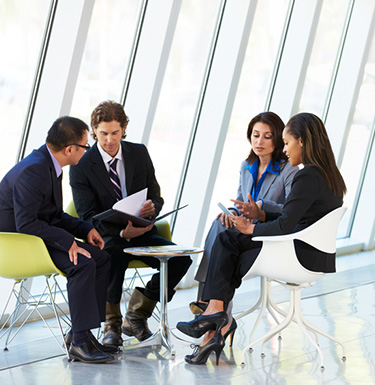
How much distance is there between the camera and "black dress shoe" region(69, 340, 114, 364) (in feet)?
13.2

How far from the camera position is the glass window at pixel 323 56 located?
7.87 meters

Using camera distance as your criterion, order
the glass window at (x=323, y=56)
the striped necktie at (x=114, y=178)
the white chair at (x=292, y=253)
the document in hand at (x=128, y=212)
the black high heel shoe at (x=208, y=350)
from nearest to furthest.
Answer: the white chair at (x=292, y=253) → the black high heel shoe at (x=208, y=350) → the document in hand at (x=128, y=212) → the striped necktie at (x=114, y=178) → the glass window at (x=323, y=56)

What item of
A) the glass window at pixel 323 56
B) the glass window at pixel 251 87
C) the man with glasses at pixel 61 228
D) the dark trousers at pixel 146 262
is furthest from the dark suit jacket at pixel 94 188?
the glass window at pixel 323 56

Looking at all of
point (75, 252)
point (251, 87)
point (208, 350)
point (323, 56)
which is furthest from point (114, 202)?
point (323, 56)

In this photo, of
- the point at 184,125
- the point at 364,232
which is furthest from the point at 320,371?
the point at 364,232

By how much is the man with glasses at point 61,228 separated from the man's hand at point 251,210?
0.89 m

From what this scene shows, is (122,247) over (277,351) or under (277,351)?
over

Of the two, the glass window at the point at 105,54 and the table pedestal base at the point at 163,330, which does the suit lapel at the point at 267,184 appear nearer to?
the table pedestal base at the point at 163,330

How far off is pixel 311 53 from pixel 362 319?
3364 millimetres

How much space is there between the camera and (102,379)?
3.79 metres

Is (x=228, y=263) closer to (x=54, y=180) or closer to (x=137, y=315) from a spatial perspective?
(x=137, y=315)

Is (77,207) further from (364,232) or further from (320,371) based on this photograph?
(364,232)

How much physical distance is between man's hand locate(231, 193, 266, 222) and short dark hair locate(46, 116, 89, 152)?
102 cm

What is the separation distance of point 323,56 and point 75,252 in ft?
16.1
